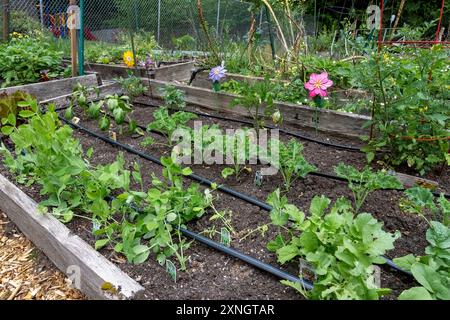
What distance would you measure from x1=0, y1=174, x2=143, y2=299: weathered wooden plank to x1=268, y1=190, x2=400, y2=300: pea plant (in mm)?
622

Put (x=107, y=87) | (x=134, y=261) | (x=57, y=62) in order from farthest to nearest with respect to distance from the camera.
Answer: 1. (x=57, y=62)
2. (x=107, y=87)
3. (x=134, y=261)

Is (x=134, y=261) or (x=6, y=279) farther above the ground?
(x=134, y=261)

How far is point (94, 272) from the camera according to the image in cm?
147

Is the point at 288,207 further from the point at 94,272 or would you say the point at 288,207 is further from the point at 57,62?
the point at 57,62

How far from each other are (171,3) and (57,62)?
618 centimetres

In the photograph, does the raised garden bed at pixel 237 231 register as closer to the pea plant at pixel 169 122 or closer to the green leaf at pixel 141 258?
the green leaf at pixel 141 258

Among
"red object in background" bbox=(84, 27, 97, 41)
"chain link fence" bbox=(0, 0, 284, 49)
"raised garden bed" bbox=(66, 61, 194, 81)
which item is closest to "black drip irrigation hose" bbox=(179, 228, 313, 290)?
"raised garden bed" bbox=(66, 61, 194, 81)

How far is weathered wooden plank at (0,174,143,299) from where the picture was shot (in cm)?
142

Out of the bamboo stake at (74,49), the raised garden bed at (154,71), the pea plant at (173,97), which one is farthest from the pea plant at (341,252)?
the raised garden bed at (154,71)

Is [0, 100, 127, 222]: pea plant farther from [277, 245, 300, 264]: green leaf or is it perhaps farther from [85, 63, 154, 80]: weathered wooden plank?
[85, 63, 154, 80]: weathered wooden plank

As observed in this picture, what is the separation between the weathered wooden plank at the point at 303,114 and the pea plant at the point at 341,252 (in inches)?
70.0

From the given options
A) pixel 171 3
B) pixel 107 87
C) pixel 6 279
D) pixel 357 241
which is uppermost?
pixel 171 3
